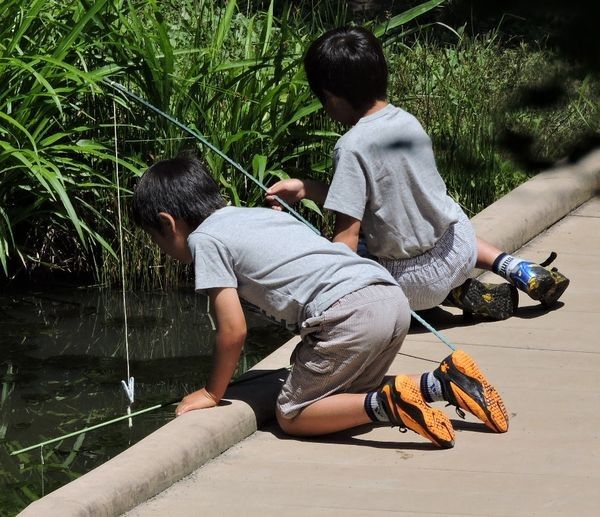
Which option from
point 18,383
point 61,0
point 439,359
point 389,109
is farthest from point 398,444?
point 61,0

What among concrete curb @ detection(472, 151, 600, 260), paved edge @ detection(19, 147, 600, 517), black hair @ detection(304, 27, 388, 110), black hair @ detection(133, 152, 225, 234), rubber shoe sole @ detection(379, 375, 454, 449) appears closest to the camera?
paved edge @ detection(19, 147, 600, 517)

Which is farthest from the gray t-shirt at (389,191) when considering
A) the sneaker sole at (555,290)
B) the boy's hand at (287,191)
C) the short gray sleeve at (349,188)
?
the sneaker sole at (555,290)

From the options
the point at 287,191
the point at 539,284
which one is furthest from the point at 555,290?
the point at 287,191

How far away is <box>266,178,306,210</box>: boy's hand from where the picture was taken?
406 cm

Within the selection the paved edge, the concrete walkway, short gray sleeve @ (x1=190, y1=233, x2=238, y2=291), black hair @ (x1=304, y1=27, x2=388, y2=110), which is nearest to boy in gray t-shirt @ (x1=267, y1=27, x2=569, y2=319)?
black hair @ (x1=304, y1=27, x2=388, y2=110)

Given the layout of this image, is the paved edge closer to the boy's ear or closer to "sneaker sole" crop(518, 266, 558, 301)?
the boy's ear

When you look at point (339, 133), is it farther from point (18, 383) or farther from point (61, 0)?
point (18, 383)

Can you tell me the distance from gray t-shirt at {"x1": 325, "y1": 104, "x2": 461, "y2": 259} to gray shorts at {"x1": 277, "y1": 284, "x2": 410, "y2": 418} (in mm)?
646

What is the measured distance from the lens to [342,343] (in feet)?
10.7

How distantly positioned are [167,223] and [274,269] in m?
0.33

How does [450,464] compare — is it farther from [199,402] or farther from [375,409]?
[199,402]

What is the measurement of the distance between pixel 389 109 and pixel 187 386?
1337 mm

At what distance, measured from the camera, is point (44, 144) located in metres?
5.29

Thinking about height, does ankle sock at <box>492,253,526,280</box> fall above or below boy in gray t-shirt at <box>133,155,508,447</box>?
below
